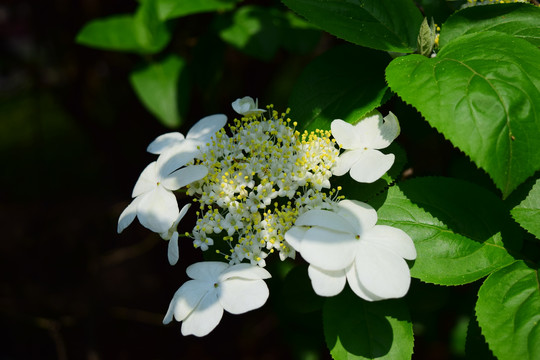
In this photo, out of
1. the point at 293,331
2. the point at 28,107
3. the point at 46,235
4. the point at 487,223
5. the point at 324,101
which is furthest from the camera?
the point at 28,107

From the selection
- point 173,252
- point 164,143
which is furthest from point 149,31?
point 173,252

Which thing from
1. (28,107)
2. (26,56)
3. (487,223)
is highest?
(487,223)

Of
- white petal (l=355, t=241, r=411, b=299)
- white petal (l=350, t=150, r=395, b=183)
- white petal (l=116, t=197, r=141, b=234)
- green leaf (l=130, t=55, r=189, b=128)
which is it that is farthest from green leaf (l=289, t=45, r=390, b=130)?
green leaf (l=130, t=55, r=189, b=128)

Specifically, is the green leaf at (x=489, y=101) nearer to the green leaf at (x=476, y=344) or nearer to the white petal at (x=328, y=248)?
the white petal at (x=328, y=248)

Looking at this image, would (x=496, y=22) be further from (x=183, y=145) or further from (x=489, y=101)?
(x=183, y=145)

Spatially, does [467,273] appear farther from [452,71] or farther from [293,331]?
[293,331]

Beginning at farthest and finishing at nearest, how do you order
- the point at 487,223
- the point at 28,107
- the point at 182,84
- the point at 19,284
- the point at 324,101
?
the point at 28,107 < the point at 19,284 < the point at 182,84 < the point at 324,101 < the point at 487,223

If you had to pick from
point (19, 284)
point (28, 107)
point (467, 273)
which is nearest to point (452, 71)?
point (467, 273)

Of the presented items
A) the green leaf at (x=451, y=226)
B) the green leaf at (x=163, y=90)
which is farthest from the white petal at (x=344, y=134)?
the green leaf at (x=163, y=90)
